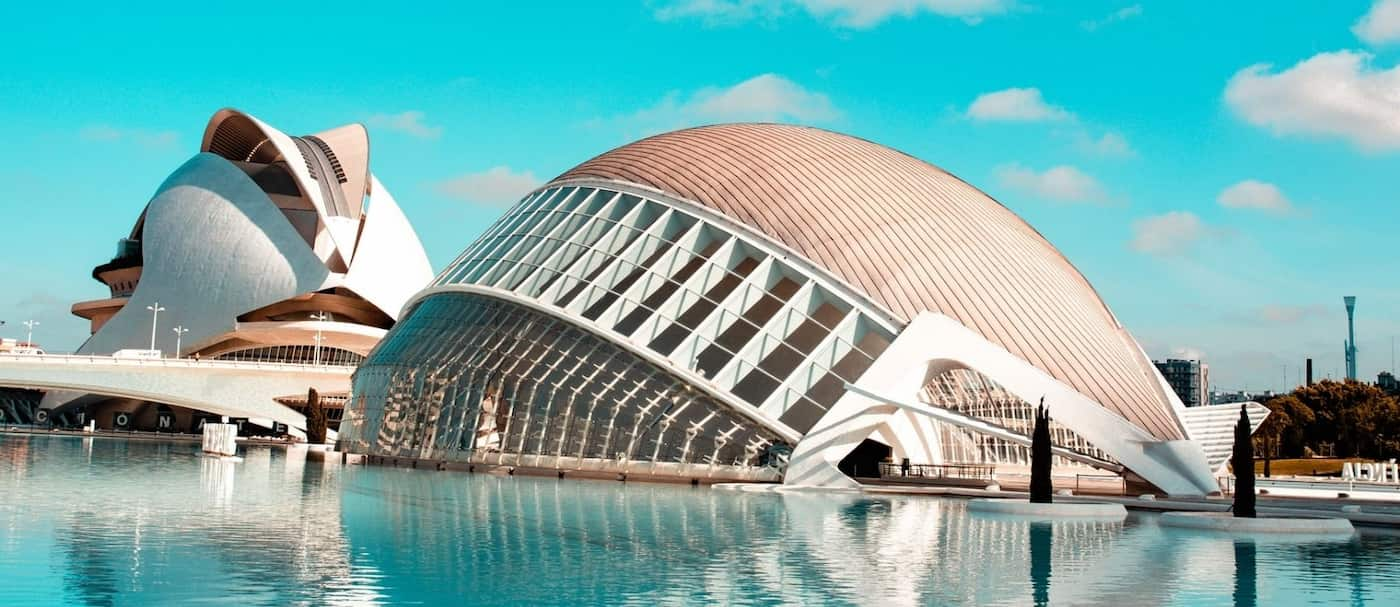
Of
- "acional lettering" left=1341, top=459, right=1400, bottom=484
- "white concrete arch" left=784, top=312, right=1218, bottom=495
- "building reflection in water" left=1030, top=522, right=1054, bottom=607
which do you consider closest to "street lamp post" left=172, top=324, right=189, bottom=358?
"white concrete arch" left=784, top=312, right=1218, bottom=495

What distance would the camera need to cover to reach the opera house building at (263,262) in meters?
85.1

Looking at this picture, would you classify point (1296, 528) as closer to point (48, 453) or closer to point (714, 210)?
point (714, 210)

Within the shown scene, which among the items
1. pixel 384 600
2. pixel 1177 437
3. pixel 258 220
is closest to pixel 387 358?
pixel 1177 437

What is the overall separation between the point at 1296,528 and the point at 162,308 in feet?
264

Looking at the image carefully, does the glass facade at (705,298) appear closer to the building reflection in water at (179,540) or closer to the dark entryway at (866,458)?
the dark entryway at (866,458)

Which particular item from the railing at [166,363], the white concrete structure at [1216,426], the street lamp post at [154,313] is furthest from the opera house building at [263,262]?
the white concrete structure at [1216,426]

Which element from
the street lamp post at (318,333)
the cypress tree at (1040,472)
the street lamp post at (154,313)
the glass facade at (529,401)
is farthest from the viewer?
the street lamp post at (154,313)

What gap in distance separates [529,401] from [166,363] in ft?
161

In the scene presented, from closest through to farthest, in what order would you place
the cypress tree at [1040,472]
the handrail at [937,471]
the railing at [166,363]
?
the cypress tree at [1040,472] → the handrail at [937,471] → the railing at [166,363]

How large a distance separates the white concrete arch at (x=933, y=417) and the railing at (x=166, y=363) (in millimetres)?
53748

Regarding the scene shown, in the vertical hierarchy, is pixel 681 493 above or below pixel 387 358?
below

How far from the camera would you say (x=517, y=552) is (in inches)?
606

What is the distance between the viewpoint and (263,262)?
85375mm

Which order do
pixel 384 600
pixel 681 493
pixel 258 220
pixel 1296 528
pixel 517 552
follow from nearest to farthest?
pixel 384 600 < pixel 517 552 < pixel 1296 528 < pixel 681 493 < pixel 258 220
